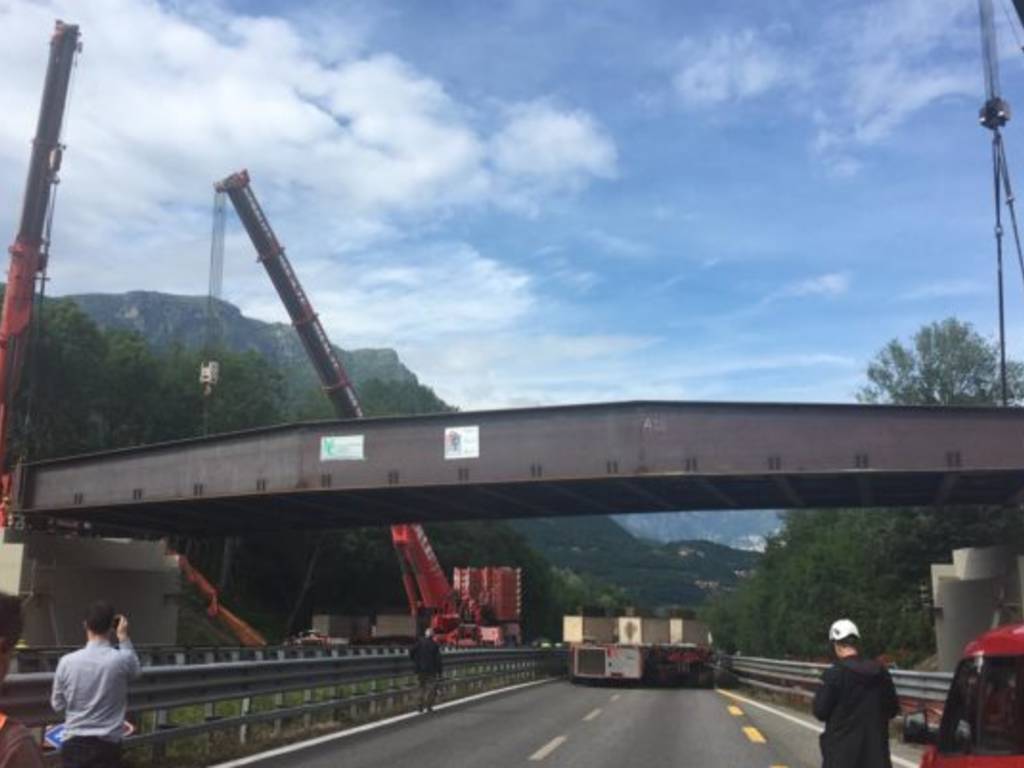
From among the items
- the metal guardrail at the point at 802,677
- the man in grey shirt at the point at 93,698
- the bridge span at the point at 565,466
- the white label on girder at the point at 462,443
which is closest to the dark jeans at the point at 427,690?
the metal guardrail at the point at 802,677

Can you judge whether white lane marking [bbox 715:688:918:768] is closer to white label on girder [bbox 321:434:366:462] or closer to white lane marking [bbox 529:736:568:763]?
white lane marking [bbox 529:736:568:763]

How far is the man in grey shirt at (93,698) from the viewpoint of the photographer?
261 inches

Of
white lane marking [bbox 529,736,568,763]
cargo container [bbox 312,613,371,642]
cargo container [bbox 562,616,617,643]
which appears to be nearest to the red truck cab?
white lane marking [bbox 529,736,568,763]

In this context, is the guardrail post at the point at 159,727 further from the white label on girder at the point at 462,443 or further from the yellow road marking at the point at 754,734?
the white label on girder at the point at 462,443

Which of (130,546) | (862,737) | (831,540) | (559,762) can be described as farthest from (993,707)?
(831,540)

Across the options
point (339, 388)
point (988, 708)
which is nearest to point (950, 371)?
point (339, 388)

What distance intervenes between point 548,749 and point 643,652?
65.3ft

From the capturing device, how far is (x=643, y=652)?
32750 mm

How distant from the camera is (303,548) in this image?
75250 millimetres

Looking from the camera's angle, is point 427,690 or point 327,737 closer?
point 327,737

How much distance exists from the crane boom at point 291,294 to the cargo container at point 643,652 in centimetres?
1441

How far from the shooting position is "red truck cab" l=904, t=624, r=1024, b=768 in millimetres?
4488

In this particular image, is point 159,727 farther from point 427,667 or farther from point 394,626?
point 394,626

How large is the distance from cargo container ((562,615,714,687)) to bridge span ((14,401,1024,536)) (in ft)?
13.8
